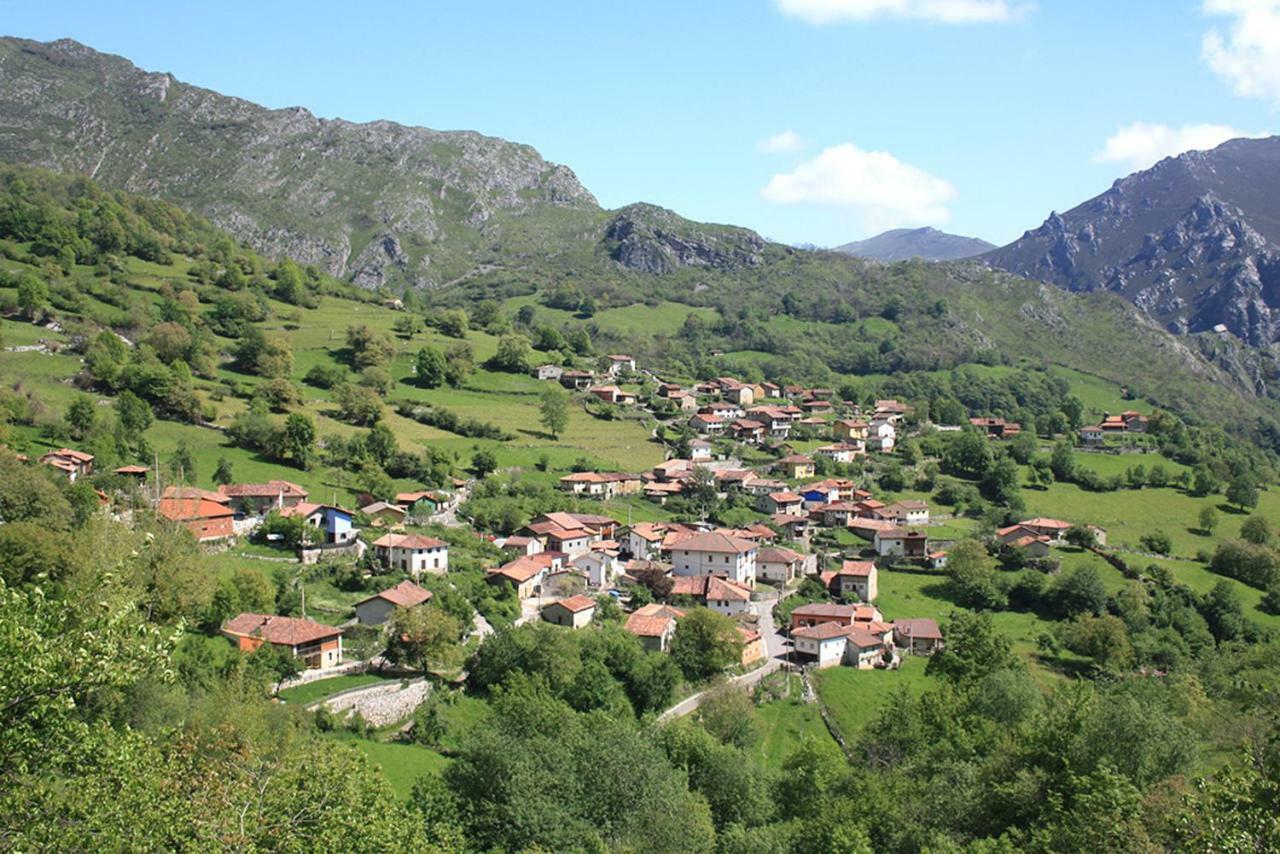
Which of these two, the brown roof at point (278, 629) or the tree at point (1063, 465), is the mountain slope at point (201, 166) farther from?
the brown roof at point (278, 629)

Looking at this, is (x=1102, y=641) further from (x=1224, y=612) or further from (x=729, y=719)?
(x=729, y=719)

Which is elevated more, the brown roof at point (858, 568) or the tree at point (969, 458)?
the tree at point (969, 458)

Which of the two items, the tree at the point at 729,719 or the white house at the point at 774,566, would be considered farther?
the white house at the point at 774,566

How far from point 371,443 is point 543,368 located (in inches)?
1410

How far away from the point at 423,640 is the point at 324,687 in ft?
12.7

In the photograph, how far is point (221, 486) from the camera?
49469 mm

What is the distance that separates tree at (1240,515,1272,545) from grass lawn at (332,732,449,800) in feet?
207

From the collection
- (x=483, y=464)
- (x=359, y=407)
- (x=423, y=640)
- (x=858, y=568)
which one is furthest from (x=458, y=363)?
(x=423, y=640)

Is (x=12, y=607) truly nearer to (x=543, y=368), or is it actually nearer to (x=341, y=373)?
(x=341, y=373)

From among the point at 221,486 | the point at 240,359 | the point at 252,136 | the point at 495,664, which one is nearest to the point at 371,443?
the point at 221,486

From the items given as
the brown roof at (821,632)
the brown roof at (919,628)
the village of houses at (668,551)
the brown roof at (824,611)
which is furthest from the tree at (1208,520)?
the brown roof at (821,632)

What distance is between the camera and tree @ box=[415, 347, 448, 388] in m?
83.9

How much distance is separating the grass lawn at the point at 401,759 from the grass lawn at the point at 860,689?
1752 cm

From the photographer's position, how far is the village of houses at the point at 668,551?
4300 cm
